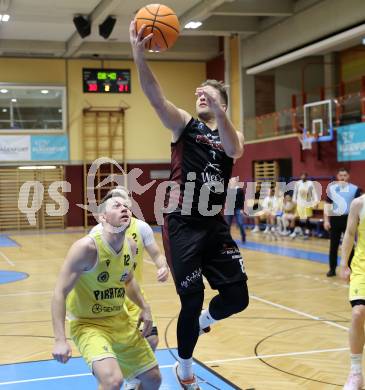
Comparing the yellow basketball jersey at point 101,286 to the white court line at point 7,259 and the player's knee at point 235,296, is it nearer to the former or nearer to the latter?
the player's knee at point 235,296

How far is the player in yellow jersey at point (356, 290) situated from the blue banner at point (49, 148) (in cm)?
2044

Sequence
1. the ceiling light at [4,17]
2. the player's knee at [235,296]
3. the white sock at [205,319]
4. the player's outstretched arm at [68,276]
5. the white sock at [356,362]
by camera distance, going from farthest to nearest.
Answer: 1. the ceiling light at [4,17]
2. the white sock at [356,362]
3. the white sock at [205,319]
4. the player's knee at [235,296]
5. the player's outstretched arm at [68,276]

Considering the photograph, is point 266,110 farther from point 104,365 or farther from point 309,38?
point 104,365

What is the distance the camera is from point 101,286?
383cm

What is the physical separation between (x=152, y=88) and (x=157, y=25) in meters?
0.38

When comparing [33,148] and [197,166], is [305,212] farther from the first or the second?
[197,166]

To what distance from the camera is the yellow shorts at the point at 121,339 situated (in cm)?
380

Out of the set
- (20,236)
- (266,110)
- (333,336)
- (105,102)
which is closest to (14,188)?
(20,236)

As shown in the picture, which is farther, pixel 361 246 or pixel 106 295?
pixel 361 246

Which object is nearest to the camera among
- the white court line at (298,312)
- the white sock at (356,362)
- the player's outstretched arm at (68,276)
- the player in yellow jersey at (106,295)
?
the player's outstretched arm at (68,276)

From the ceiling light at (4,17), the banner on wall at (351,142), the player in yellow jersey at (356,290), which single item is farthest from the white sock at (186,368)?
the ceiling light at (4,17)

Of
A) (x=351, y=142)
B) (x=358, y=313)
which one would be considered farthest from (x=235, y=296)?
(x=351, y=142)

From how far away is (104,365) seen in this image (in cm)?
352

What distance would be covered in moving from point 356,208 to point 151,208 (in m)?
21.2
